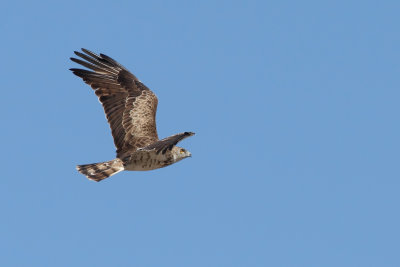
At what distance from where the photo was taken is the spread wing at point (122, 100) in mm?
21656

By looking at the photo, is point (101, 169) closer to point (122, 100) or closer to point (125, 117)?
point (125, 117)

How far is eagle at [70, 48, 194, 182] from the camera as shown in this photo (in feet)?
64.4

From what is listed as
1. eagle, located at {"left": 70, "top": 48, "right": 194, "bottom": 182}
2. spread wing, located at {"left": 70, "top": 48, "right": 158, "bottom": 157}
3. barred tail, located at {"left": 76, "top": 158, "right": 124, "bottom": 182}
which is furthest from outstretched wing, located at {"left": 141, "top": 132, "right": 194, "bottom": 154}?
spread wing, located at {"left": 70, "top": 48, "right": 158, "bottom": 157}

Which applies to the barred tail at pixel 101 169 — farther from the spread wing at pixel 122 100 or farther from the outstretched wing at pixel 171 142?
the outstretched wing at pixel 171 142

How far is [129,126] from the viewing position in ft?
72.3

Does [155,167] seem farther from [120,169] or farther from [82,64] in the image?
[82,64]

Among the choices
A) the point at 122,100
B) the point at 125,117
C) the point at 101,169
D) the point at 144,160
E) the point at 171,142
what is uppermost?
→ the point at 122,100

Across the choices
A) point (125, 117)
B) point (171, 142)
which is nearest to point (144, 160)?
point (171, 142)

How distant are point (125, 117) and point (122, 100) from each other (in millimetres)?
929

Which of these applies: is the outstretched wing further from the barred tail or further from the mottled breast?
the barred tail

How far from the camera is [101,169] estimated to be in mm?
19609

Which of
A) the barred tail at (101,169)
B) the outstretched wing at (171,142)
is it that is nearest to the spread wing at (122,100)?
the barred tail at (101,169)

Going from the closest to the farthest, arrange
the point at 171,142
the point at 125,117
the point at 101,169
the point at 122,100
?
the point at 171,142 → the point at 101,169 → the point at 125,117 → the point at 122,100

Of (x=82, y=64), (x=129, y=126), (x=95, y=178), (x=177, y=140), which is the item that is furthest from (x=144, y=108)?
(x=177, y=140)
